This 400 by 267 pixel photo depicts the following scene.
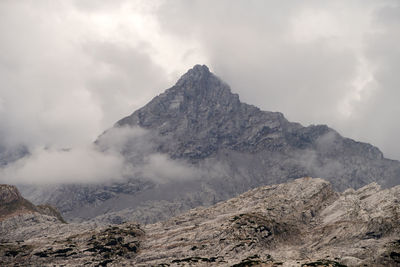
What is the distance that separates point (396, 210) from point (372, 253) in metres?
35.3

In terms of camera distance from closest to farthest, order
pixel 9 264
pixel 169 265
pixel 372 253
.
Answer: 1. pixel 372 253
2. pixel 169 265
3. pixel 9 264

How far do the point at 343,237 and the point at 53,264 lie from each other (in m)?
134

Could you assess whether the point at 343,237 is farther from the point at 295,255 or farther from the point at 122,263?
the point at 122,263

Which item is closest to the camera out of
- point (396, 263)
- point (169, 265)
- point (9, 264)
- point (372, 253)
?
point (396, 263)

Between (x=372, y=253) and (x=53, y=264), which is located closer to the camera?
(x=372, y=253)

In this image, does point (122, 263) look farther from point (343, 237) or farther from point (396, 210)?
point (396, 210)

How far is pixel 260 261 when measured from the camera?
17500cm

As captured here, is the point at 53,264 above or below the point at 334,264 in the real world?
above

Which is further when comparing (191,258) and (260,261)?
(191,258)

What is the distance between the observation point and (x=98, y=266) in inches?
7672

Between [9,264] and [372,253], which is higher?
[9,264]

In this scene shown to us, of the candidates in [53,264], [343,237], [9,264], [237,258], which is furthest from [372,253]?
[9,264]

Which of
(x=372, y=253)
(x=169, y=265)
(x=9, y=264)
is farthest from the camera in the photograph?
(x=9, y=264)

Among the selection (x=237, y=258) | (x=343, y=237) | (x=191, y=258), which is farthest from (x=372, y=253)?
(x=191, y=258)
